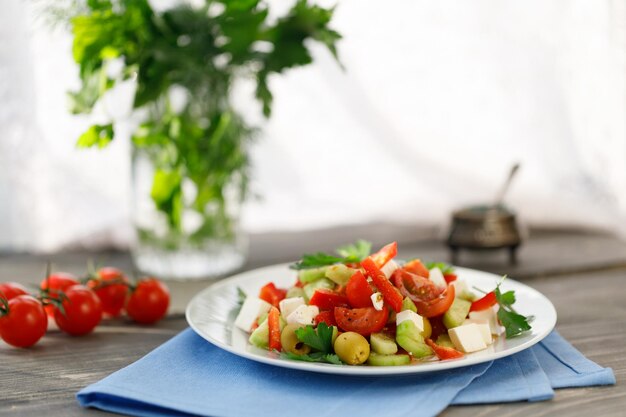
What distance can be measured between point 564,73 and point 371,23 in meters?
0.65

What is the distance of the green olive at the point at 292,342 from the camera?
1.18m

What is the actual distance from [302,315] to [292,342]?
0.04 metres

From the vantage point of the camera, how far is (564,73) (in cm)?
262

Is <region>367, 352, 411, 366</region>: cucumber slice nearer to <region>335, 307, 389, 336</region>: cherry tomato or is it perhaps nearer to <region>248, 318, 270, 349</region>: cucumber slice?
<region>335, 307, 389, 336</region>: cherry tomato

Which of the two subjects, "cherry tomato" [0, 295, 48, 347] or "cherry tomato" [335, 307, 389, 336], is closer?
"cherry tomato" [335, 307, 389, 336]

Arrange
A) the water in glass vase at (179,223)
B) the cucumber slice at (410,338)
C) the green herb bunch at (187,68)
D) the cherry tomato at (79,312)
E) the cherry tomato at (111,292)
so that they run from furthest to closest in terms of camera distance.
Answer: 1. the water in glass vase at (179,223)
2. the green herb bunch at (187,68)
3. the cherry tomato at (111,292)
4. the cherry tomato at (79,312)
5. the cucumber slice at (410,338)

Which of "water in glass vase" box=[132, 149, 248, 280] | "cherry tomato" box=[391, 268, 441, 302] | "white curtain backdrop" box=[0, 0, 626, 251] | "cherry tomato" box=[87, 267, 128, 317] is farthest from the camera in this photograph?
"white curtain backdrop" box=[0, 0, 626, 251]

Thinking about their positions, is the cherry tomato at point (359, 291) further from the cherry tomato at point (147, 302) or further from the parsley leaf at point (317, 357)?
the cherry tomato at point (147, 302)

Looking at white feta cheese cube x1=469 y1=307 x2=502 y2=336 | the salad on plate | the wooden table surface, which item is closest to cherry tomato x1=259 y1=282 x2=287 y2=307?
the salad on plate

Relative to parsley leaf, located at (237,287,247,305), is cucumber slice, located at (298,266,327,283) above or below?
above

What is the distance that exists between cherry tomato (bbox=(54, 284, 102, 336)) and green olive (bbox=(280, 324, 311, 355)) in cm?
41

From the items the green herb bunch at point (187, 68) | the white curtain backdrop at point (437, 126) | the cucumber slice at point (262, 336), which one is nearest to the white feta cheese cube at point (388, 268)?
the cucumber slice at point (262, 336)

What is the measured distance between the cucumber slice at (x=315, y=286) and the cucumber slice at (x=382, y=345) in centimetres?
16

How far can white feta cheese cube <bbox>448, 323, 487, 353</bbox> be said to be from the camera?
46.1 inches
